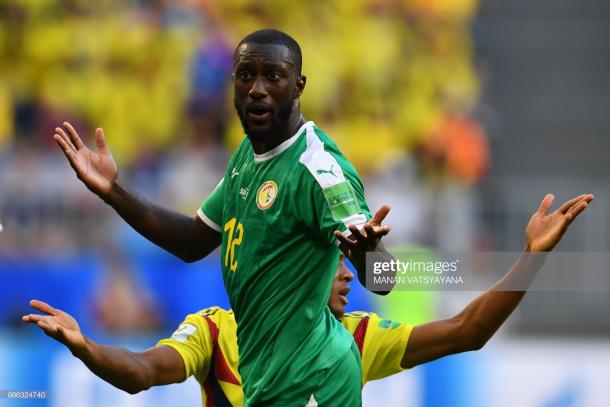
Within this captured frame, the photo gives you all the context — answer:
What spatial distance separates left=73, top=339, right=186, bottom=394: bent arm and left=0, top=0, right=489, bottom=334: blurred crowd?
234 inches

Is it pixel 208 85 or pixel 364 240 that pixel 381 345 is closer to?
pixel 364 240

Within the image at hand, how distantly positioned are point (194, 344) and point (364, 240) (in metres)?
1.62

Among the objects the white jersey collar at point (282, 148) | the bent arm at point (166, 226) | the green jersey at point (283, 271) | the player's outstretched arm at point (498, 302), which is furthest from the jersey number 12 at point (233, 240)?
the player's outstretched arm at point (498, 302)

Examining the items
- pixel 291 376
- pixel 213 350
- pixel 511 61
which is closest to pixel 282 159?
pixel 291 376

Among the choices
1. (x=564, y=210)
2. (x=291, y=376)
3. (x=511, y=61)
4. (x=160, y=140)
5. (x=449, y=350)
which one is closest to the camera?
(x=564, y=210)

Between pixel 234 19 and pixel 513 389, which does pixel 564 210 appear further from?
pixel 234 19

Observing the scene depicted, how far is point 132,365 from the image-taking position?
4.64 meters

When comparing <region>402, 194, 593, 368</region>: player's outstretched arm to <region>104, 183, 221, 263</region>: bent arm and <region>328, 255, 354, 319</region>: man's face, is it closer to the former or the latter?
<region>328, 255, 354, 319</region>: man's face

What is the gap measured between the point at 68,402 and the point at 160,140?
3.96m

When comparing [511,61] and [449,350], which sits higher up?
[511,61]

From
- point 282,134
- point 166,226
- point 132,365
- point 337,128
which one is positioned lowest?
point 132,365

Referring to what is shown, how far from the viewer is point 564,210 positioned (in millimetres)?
4195

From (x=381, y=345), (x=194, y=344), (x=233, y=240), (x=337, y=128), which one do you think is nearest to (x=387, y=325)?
(x=381, y=345)

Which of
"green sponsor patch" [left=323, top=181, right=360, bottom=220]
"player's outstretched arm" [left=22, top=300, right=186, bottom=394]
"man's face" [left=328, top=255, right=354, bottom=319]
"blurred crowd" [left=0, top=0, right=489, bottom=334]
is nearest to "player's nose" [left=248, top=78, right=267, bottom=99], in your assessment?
"green sponsor patch" [left=323, top=181, right=360, bottom=220]
